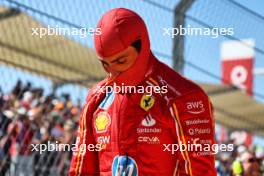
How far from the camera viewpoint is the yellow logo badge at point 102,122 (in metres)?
2.80

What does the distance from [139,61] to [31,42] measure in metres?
2.41

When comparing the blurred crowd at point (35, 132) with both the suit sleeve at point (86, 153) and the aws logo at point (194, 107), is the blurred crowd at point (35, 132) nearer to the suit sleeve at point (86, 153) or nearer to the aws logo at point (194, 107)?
the suit sleeve at point (86, 153)

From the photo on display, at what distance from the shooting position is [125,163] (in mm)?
2713

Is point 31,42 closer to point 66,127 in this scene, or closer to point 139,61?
point 66,127

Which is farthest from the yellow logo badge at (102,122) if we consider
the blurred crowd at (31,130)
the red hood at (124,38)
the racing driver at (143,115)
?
the blurred crowd at (31,130)

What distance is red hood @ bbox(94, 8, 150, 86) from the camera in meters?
2.64

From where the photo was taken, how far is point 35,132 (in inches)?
210

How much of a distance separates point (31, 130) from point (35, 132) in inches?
4.1

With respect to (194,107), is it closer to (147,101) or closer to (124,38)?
(147,101)

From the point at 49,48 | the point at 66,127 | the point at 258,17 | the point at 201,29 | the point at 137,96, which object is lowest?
the point at 137,96

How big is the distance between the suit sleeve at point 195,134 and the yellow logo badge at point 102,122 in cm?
30

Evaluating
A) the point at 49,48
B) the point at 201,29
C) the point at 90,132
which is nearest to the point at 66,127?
the point at 49,48

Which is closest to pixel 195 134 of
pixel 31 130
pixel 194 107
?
pixel 194 107

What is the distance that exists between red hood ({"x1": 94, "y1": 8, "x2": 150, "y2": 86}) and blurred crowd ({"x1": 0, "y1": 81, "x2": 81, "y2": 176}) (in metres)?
2.21
